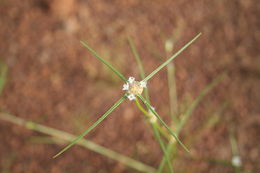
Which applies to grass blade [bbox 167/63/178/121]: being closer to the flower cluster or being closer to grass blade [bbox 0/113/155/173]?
grass blade [bbox 0/113/155/173]

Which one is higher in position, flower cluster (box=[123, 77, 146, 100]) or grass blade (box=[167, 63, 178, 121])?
grass blade (box=[167, 63, 178, 121])

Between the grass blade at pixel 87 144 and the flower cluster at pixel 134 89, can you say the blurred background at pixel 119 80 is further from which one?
the flower cluster at pixel 134 89

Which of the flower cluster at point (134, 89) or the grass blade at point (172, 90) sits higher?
the grass blade at point (172, 90)

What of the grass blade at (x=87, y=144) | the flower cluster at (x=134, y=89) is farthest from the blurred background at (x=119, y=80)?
the flower cluster at (x=134, y=89)

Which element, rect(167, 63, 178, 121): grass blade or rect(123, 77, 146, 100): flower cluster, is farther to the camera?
rect(167, 63, 178, 121): grass blade

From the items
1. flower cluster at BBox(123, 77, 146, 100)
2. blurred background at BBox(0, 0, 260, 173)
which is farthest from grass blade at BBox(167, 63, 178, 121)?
flower cluster at BBox(123, 77, 146, 100)

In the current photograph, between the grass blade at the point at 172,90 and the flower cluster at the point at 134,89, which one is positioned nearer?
the flower cluster at the point at 134,89

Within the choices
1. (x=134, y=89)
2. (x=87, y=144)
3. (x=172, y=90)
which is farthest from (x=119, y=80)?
(x=134, y=89)

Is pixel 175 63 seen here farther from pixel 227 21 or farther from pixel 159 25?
pixel 227 21
